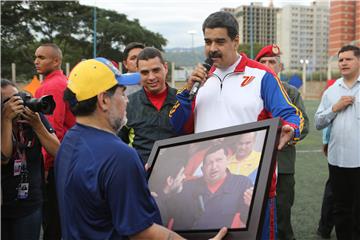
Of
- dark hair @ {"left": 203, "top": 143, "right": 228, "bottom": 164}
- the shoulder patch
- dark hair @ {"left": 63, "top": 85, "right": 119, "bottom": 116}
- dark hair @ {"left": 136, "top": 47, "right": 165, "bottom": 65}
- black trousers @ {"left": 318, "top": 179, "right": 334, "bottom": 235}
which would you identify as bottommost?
black trousers @ {"left": 318, "top": 179, "right": 334, "bottom": 235}

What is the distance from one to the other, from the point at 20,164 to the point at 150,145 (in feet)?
2.97

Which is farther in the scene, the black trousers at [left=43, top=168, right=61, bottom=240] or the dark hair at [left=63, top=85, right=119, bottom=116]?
the black trousers at [left=43, top=168, right=61, bottom=240]

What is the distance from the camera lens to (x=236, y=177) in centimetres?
176

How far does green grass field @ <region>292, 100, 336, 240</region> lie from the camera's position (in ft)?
16.6

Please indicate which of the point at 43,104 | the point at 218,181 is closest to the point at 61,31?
the point at 43,104

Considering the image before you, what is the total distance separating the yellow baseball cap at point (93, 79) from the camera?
1763 millimetres

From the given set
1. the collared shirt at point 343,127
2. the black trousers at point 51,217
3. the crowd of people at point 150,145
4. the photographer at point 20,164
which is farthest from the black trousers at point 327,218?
the photographer at point 20,164

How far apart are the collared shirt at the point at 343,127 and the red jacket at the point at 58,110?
7.92ft

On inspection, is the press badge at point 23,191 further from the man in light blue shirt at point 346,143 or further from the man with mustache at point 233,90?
the man in light blue shirt at point 346,143

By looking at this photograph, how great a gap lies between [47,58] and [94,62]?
280cm

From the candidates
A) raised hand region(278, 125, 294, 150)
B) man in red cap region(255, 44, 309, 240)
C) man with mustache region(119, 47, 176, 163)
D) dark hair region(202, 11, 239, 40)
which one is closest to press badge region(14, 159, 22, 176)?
man with mustache region(119, 47, 176, 163)

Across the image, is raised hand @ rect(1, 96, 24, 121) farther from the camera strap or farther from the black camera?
the camera strap

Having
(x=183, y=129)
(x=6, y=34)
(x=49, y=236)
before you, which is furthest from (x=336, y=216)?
(x=6, y=34)

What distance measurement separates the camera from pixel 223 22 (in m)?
2.60
